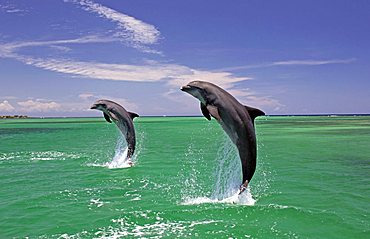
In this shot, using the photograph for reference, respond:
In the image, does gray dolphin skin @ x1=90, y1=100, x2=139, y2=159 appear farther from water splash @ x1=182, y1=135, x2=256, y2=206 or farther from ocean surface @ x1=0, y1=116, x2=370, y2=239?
water splash @ x1=182, y1=135, x2=256, y2=206

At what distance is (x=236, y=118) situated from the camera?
31.1ft

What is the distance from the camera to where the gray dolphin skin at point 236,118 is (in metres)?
9.50

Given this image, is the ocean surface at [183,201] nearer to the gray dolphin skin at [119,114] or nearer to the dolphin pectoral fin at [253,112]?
the dolphin pectoral fin at [253,112]

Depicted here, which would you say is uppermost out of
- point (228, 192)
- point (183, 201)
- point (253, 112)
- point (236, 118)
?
point (253, 112)

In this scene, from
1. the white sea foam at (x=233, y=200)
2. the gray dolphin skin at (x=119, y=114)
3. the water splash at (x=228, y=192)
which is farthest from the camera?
the gray dolphin skin at (x=119, y=114)

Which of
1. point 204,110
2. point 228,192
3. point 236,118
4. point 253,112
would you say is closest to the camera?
point 236,118

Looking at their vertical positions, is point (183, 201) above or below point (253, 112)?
below

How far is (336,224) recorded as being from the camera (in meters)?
9.17

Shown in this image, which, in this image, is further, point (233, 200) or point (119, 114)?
point (119, 114)

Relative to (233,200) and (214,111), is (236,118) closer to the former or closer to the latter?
(214,111)

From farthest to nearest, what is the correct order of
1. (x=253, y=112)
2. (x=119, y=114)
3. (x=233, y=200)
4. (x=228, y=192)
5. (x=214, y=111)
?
(x=119, y=114)
(x=228, y=192)
(x=233, y=200)
(x=253, y=112)
(x=214, y=111)

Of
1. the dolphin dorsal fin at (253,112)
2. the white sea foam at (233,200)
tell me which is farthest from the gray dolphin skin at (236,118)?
the white sea foam at (233,200)

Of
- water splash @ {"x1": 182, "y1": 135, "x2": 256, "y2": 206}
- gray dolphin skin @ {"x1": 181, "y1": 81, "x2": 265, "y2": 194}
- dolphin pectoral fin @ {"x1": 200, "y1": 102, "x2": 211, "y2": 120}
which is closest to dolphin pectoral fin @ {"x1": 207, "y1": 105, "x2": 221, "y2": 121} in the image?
gray dolphin skin @ {"x1": 181, "y1": 81, "x2": 265, "y2": 194}

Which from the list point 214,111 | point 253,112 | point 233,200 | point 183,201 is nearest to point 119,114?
point 183,201
